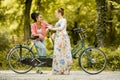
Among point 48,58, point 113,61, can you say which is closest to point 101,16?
point 113,61

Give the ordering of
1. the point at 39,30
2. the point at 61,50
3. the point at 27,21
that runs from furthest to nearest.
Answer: the point at 27,21, the point at 39,30, the point at 61,50

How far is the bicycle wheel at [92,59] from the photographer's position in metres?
12.4

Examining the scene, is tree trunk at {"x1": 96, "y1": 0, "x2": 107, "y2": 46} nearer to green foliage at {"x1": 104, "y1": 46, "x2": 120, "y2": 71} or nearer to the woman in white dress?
green foliage at {"x1": 104, "y1": 46, "x2": 120, "y2": 71}

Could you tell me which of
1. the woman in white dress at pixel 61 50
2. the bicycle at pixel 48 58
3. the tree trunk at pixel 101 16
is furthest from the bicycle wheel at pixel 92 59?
the tree trunk at pixel 101 16

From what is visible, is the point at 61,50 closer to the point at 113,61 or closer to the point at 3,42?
the point at 113,61

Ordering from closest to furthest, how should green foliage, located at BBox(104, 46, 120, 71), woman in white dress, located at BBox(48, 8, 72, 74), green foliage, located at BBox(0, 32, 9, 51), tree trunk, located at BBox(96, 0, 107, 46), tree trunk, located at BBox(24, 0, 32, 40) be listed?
woman in white dress, located at BBox(48, 8, 72, 74)
green foliage, located at BBox(104, 46, 120, 71)
green foliage, located at BBox(0, 32, 9, 51)
tree trunk, located at BBox(96, 0, 107, 46)
tree trunk, located at BBox(24, 0, 32, 40)

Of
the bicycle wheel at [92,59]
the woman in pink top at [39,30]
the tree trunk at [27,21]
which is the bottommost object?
the tree trunk at [27,21]

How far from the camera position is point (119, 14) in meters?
27.3

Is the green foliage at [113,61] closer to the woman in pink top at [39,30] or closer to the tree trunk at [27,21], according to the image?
the woman in pink top at [39,30]

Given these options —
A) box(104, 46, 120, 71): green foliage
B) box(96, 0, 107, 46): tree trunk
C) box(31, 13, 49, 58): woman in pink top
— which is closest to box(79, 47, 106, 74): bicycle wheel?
box(31, 13, 49, 58): woman in pink top

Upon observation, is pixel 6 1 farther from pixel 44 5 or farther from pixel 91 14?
pixel 91 14

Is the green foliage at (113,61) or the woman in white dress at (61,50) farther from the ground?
the woman in white dress at (61,50)

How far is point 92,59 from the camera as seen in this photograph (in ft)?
41.3

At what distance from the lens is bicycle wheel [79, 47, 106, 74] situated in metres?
12.4
